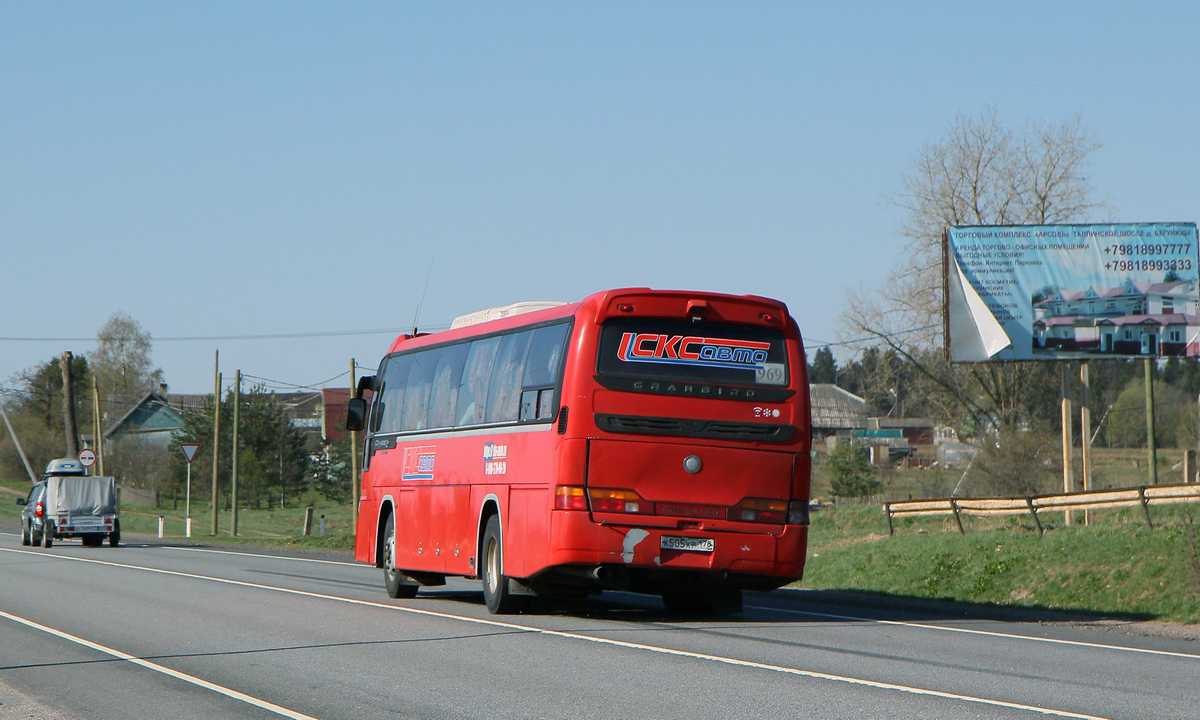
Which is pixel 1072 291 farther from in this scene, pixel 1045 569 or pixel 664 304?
pixel 664 304

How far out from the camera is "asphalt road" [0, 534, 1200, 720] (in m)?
8.63

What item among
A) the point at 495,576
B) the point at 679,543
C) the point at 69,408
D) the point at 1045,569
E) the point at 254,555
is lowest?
the point at 254,555

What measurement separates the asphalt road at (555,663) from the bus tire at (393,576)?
55 centimetres

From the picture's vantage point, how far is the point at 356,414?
2086 centimetres

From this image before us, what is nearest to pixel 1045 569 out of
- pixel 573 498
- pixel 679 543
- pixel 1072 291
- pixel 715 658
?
pixel 679 543

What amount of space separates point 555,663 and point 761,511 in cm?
419

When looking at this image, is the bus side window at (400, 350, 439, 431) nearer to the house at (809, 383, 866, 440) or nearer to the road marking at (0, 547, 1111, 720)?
the road marking at (0, 547, 1111, 720)

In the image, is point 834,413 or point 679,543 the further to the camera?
point 834,413

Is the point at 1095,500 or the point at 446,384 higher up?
the point at 446,384

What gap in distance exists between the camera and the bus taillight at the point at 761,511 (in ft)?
46.6

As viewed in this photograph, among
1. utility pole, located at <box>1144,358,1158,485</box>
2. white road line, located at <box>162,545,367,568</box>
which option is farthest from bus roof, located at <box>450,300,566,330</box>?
utility pole, located at <box>1144,358,1158,485</box>

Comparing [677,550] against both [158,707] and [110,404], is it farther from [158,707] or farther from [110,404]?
[110,404]

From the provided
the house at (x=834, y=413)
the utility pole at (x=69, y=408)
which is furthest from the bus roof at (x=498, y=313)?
the house at (x=834, y=413)

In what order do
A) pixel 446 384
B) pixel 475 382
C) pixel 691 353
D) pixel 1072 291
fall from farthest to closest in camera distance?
1. pixel 1072 291
2. pixel 446 384
3. pixel 475 382
4. pixel 691 353
